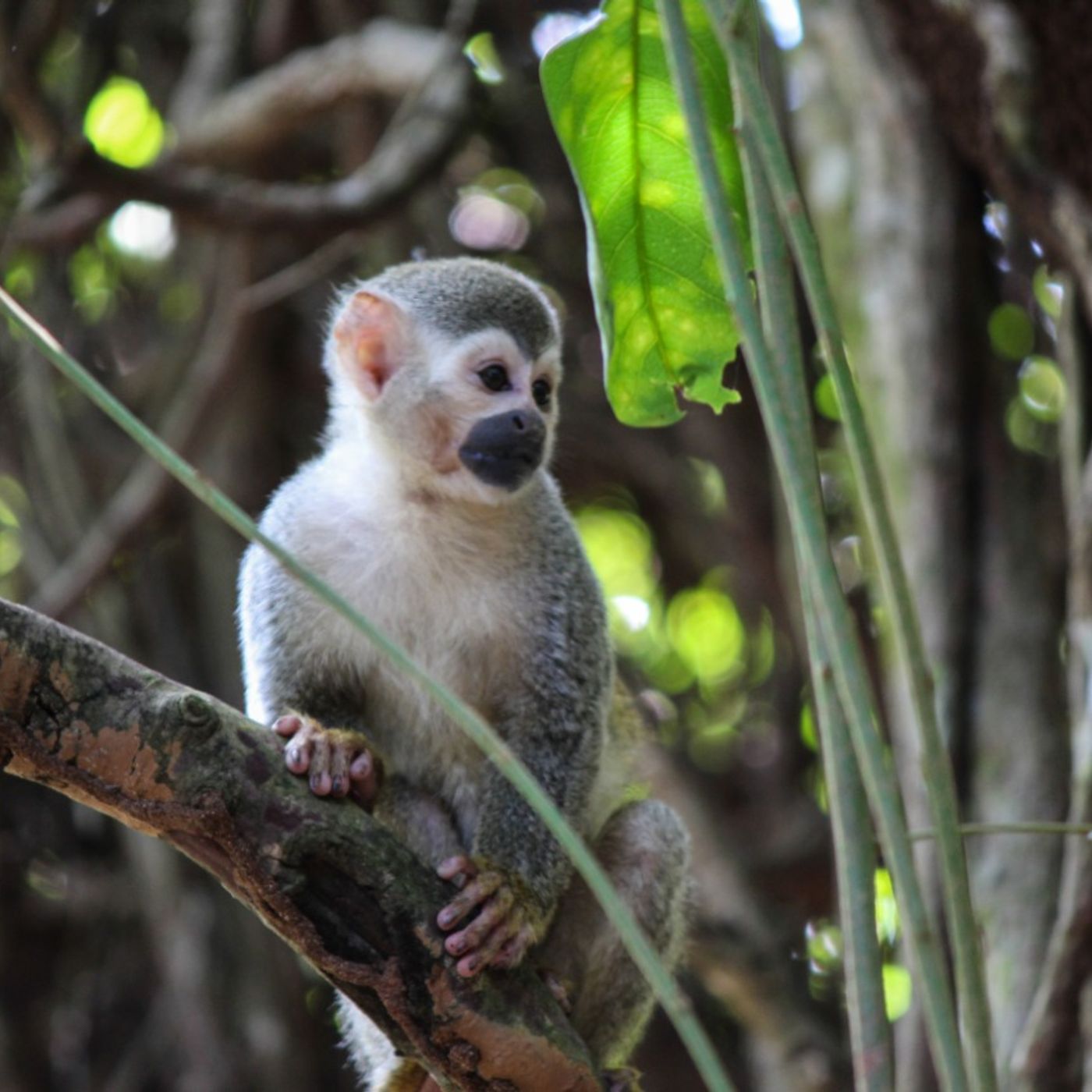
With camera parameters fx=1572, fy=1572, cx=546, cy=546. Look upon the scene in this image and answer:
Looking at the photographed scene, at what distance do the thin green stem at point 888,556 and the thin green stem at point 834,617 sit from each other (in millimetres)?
36

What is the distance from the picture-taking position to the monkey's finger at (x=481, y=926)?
2.27 meters

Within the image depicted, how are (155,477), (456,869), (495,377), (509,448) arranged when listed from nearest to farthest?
(456,869) < (509,448) < (495,377) < (155,477)

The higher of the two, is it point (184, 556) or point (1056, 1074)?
point (184, 556)

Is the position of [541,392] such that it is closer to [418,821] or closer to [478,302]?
[478,302]

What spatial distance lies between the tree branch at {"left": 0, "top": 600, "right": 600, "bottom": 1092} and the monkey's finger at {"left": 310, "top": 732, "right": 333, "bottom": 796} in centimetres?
5

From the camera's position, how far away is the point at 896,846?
3.93ft

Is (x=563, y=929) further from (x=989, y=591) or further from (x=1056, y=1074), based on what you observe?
(x=989, y=591)

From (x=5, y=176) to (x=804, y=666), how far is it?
366cm

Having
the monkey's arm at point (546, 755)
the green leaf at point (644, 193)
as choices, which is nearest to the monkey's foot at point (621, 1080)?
the monkey's arm at point (546, 755)

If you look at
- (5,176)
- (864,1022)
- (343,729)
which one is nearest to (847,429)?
(864,1022)

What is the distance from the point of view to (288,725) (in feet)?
8.53

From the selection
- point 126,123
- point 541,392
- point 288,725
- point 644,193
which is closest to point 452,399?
point 541,392

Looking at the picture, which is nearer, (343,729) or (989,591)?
(343,729)

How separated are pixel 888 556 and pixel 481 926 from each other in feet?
4.10
